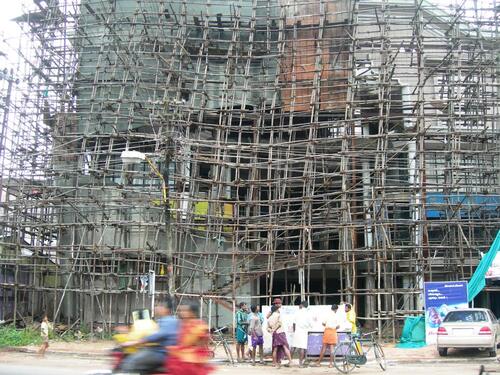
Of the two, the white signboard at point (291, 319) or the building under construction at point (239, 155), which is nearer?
the white signboard at point (291, 319)

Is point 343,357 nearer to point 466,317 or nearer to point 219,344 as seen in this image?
point 466,317

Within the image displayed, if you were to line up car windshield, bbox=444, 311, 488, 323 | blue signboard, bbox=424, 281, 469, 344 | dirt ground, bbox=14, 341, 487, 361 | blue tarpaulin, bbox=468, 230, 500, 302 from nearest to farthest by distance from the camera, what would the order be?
car windshield, bbox=444, 311, 488, 323
dirt ground, bbox=14, 341, 487, 361
blue signboard, bbox=424, 281, 469, 344
blue tarpaulin, bbox=468, 230, 500, 302

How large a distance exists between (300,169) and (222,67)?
5621 mm

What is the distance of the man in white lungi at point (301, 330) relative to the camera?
15111 mm

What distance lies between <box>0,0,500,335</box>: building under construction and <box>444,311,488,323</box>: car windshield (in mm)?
3787

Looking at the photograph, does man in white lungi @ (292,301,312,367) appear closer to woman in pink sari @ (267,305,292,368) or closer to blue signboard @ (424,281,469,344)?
woman in pink sari @ (267,305,292,368)

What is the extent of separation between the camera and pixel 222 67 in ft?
82.4

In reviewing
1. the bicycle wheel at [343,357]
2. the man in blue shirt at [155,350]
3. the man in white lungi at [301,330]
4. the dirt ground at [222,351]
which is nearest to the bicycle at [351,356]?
the bicycle wheel at [343,357]

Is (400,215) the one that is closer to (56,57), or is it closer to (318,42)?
(318,42)

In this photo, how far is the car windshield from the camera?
15344mm

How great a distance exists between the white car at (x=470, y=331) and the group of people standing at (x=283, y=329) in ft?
7.95

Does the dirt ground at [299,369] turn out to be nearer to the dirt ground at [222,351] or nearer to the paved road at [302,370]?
the paved road at [302,370]

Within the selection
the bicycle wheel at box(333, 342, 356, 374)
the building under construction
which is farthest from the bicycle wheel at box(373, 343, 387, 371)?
the building under construction

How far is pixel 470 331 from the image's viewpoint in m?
15.1
